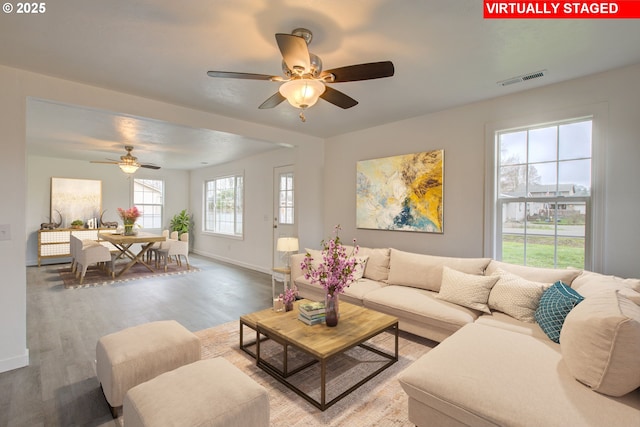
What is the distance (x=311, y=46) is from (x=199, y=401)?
2.37 metres

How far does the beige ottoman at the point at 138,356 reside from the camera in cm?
187

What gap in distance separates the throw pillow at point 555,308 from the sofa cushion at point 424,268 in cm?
77

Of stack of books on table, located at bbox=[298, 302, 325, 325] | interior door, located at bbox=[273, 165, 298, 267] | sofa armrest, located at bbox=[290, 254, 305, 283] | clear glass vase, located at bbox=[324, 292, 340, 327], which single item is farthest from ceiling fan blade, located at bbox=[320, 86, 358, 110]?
interior door, located at bbox=[273, 165, 298, 267]

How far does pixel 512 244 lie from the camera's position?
3.22 m

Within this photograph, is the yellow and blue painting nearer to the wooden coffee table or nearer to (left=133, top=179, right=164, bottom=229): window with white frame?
the wooden coffee table

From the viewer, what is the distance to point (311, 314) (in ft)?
8.04

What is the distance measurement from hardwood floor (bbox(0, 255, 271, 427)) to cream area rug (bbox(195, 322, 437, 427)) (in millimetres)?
751

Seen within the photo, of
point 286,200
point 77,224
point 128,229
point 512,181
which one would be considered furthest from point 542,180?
point 77,224

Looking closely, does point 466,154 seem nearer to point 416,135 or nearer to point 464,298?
point 416,135

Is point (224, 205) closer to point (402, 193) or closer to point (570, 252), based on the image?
point (402, 193)

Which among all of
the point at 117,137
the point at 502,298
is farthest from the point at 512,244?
the point at 117,137

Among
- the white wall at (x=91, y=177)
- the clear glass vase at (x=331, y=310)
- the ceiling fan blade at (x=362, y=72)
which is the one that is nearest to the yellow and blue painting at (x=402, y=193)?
the clear glass vase at (x=331, y=310)

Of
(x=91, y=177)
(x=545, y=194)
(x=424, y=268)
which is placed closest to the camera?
(x=545, y=194)

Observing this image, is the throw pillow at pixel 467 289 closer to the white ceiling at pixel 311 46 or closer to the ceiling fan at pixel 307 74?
the white ceiling at pixel 311 46
